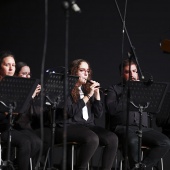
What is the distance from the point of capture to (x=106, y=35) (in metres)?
6.48

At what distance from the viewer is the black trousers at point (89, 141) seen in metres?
4.90

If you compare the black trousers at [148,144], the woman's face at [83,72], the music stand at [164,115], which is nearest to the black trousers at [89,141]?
the black trousers at [148,144]

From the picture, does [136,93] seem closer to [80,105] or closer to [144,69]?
[80,105]

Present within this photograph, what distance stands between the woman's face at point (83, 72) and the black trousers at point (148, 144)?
633 mm

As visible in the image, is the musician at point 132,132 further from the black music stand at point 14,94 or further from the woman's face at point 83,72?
the black music stand at point 14,94

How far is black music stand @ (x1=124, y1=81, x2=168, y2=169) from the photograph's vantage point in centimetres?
475

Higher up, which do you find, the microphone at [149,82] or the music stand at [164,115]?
the microphone at [149,82]

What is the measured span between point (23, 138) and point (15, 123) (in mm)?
279

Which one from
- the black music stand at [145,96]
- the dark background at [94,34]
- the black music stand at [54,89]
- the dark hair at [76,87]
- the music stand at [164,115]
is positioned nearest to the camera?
the black music stand at [54,89]

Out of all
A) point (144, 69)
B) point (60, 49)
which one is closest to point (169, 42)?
point (144, 69)

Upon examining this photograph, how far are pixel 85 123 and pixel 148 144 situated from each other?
27.1 inches

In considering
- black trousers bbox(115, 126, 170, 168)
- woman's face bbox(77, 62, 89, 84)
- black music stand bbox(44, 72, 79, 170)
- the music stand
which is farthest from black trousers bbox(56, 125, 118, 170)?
the music stand

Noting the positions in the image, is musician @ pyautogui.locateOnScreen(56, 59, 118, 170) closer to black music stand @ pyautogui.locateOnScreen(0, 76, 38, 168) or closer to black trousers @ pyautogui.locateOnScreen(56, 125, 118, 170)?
black trousers @ pyautogui.locateOnScreen(56, 125, 118, 170)

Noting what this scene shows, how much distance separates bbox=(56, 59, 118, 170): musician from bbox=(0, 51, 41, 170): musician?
0.27 m
